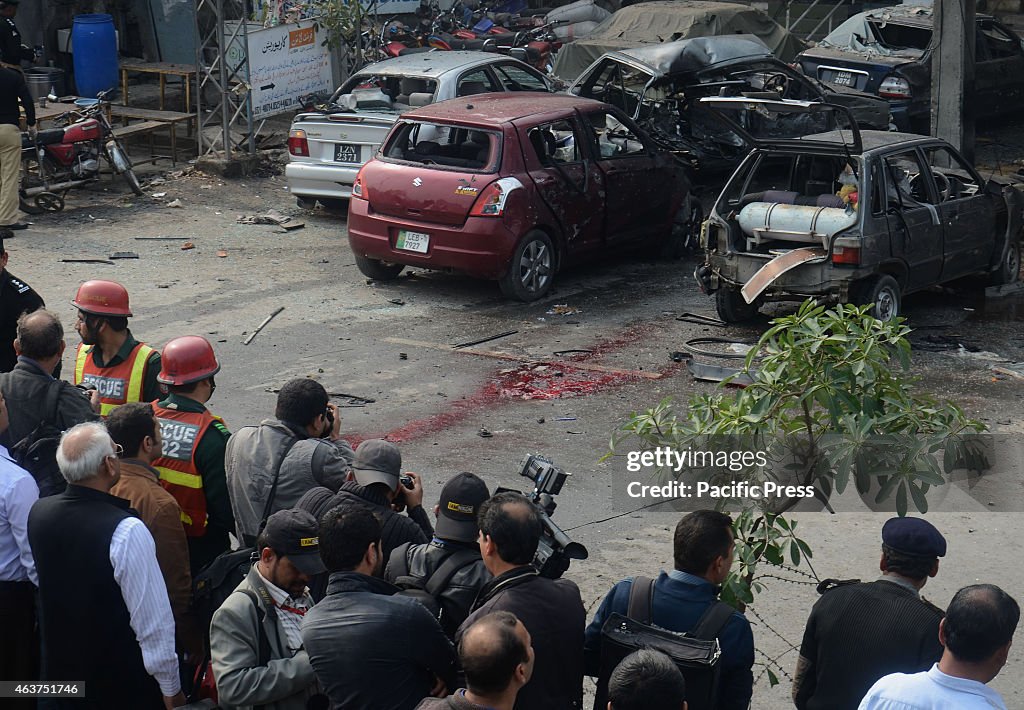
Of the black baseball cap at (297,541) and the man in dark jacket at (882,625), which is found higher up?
the black baseball cap at (297,541)

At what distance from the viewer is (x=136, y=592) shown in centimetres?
435

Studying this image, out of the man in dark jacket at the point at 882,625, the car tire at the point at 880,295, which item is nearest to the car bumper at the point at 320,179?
the car tire at the point at 880,295

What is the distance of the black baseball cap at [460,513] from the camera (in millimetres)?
4430

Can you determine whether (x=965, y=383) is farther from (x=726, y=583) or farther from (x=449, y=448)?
(x=726, y=583)

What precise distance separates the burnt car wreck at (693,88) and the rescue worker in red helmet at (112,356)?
954 cm

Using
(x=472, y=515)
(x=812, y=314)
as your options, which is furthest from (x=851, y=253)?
(x=472, y=515)

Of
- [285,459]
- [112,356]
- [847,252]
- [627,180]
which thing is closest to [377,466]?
[285,459]

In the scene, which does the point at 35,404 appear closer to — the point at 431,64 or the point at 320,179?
the point at 320,179

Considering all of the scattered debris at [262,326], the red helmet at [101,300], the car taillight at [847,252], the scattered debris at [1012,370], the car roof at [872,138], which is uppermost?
the red helmet at [101,300]

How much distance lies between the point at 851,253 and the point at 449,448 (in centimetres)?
375

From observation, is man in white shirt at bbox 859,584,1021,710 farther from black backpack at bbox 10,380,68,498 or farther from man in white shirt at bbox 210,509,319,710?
black backpack at bbox 10,380,68,498

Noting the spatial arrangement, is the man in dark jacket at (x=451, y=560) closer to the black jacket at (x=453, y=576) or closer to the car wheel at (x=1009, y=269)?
the black jacket at (x=453, y=576)

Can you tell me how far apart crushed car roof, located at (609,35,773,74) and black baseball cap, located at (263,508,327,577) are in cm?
1165

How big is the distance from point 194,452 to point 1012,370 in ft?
23.1
